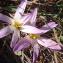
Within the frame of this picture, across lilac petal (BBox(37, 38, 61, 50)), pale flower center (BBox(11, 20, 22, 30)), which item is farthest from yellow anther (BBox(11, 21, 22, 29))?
lilac petal (BBox(37, 38, 61, 50))

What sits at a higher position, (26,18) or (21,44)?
(26,18)

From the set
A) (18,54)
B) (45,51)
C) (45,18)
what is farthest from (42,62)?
(45,18)

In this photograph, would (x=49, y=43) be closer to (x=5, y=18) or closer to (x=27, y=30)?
(x=27, y=30)

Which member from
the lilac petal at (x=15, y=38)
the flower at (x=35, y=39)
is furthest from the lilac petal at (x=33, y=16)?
the lilac petal at (x=15, y=38)

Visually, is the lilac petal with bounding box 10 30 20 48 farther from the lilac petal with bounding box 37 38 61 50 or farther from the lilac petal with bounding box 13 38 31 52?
the lilac petal with bounding box 37 38 61 50

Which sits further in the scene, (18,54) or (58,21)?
(58,21)

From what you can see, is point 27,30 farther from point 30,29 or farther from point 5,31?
point 5,31

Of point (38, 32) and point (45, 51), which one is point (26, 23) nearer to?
point (38, 32)

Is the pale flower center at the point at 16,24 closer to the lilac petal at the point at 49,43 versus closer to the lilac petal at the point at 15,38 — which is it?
the lilac petal at the point at 15,38

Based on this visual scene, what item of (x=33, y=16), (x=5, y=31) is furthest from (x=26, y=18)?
(x=5, y=31)
